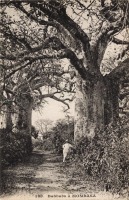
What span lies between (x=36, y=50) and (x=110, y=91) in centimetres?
330

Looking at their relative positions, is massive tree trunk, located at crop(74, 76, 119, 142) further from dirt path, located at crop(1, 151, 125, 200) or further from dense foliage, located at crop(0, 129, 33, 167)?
dense foliage, located at crop(0, 129, 33, 167)

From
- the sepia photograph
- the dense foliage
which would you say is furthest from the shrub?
the dense foliage

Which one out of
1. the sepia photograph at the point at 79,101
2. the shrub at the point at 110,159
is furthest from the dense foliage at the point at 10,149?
the shrub at the point at 110,159

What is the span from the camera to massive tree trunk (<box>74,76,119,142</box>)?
1336cm

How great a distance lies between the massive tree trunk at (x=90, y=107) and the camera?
1336 centimetres

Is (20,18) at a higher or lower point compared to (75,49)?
higher

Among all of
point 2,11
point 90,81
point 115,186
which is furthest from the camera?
point 90,81

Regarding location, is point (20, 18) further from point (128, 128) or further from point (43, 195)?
point (43, 195)

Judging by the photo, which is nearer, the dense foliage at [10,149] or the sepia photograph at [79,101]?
the sepia photograph at [79,101]

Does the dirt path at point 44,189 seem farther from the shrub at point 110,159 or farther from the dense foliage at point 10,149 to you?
the dense foliage at point 10,149

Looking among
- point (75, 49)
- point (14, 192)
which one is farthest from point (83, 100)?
point (14, 192)

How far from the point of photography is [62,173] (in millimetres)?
12617

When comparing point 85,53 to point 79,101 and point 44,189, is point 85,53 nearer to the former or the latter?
point 79,101

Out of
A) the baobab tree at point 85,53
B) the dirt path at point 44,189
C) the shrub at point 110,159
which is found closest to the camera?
the shrub at point 110,159
